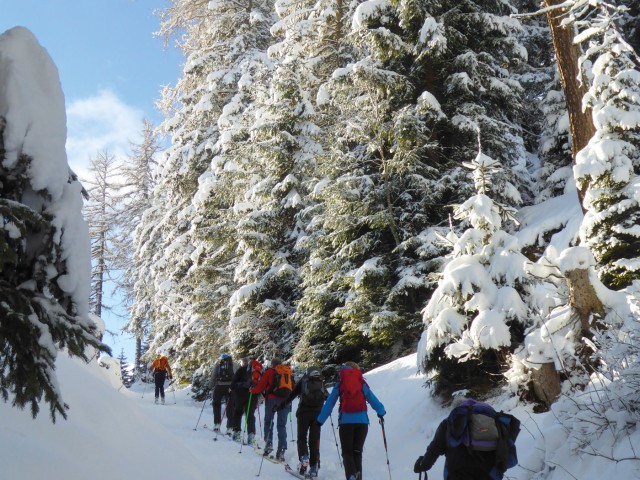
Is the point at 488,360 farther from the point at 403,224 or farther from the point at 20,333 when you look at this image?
the point at 20,333

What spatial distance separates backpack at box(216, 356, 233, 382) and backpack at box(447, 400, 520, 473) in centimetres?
919

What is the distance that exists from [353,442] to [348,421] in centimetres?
33

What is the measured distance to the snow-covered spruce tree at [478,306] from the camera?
824 centimetres

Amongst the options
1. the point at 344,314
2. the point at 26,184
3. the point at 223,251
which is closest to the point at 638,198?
the point at 344,314

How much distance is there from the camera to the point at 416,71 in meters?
→ 15.2

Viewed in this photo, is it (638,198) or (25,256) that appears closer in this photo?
(25,256)

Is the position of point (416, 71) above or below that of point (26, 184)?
above

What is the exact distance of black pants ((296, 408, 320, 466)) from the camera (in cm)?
828

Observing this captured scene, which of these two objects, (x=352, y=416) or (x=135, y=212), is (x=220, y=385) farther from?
(x=135, y=212)

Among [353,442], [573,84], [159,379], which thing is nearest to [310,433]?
[353,442]

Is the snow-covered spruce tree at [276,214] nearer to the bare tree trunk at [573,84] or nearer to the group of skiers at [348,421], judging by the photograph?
the group of skiers at [348,421]

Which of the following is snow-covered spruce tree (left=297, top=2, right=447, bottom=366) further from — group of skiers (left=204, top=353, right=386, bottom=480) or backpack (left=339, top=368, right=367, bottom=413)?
backpack (left=339, top=368, right=367, bottom=413)

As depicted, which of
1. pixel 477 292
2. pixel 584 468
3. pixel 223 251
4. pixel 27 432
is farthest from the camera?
pixel 223 251

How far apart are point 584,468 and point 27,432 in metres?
4.87
